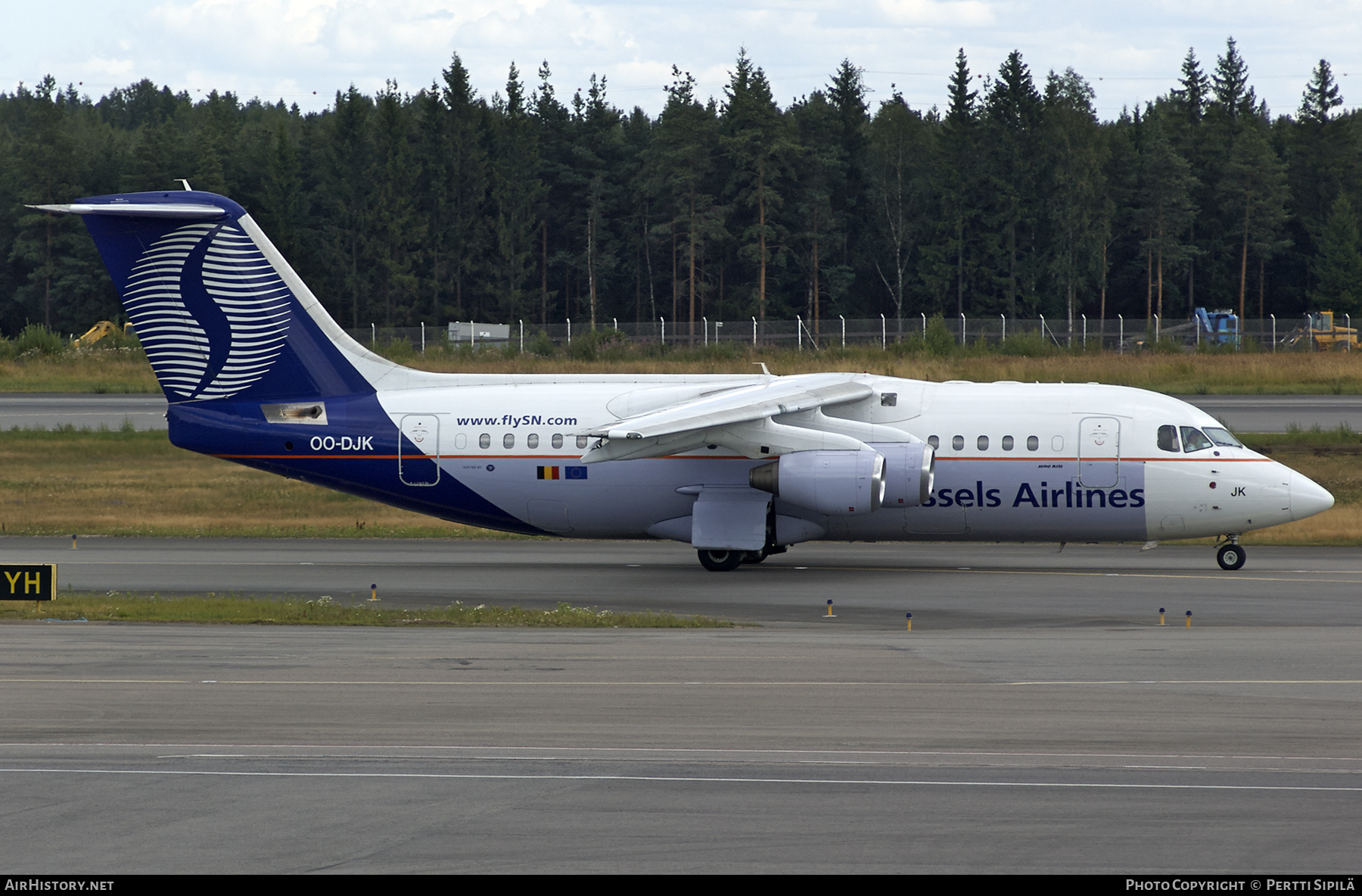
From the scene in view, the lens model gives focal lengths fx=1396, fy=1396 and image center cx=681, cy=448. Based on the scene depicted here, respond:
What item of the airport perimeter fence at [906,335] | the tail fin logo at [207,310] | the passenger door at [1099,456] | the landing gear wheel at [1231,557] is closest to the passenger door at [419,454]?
the tail fin logo at [207,310]

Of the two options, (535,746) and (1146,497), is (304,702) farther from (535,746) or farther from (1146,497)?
(1146,497)

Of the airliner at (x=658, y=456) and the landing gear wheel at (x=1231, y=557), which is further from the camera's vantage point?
the landing gear wheel at (x=1231, y=557)

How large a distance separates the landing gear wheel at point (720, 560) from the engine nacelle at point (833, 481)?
178cm

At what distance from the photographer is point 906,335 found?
71000 millimetres

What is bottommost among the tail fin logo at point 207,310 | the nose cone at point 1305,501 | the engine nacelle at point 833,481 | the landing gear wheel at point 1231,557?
the landing gear wheel at point 1231,557

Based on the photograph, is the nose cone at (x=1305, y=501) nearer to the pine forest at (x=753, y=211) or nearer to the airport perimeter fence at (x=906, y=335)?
the airport perimeter fence at (x=906, y=335)

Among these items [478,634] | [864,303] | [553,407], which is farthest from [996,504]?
[864,303]

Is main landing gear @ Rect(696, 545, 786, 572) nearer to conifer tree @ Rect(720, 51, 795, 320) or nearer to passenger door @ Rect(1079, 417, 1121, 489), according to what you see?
passenger door @ Rect(1079, 417, 1121, 489)

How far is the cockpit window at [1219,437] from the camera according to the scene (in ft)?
87.4

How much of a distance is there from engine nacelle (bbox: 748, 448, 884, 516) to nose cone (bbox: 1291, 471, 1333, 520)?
25.2 feet

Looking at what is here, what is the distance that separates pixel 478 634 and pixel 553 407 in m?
8.50

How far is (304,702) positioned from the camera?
14969mm

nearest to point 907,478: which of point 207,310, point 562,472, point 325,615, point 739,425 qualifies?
point 739,425
